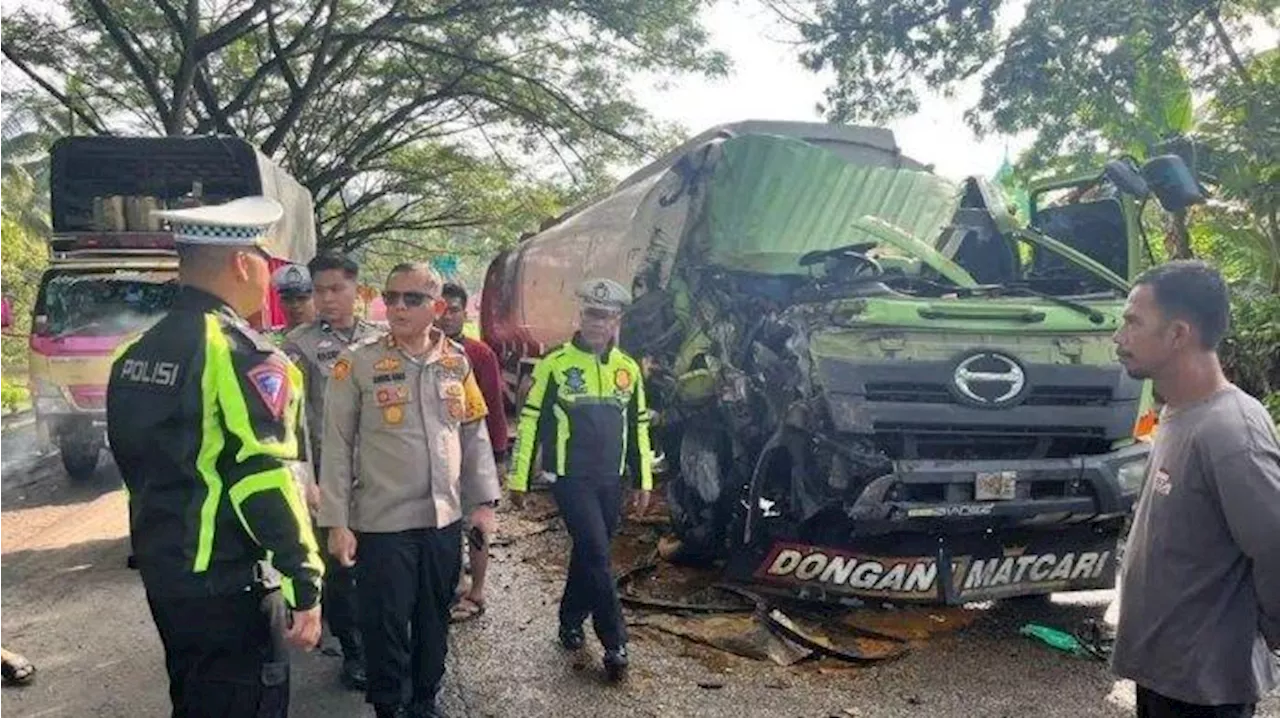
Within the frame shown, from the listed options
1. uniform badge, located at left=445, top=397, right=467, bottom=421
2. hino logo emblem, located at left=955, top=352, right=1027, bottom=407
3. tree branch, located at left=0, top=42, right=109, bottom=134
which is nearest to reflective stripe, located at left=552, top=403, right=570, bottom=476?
uniform badge, located at left=445, top=397, right=467, bottom=421

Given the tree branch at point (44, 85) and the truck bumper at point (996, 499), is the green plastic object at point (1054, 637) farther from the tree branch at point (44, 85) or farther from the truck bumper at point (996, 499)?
the tree branch at point (44, 85)

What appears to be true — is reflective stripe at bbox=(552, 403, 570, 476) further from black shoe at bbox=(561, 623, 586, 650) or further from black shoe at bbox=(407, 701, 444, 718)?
black shoe at bbox=(407, 701, 444, 718)

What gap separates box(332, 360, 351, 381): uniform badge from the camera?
348 cm

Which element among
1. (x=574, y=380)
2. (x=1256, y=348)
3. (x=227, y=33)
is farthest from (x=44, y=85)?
(x=1256, y=348)

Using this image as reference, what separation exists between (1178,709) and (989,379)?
2.56 m

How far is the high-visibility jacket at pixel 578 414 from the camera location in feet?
14.1

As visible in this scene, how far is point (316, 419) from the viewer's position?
14.1 feet

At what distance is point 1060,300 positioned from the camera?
197 inches

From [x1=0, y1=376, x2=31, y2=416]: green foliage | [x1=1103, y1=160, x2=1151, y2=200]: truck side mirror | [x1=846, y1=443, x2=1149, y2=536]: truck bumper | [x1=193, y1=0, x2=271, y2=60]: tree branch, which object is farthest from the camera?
[x1=0, y1=376, x2=31, y2=416]: green foliage

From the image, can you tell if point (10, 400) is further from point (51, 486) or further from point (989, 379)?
point (989, 379)

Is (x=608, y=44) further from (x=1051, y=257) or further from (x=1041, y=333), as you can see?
(x=1041, y=333)

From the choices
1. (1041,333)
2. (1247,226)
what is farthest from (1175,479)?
(1247,226)

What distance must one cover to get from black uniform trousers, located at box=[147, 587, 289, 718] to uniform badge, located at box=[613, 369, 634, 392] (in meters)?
2.29

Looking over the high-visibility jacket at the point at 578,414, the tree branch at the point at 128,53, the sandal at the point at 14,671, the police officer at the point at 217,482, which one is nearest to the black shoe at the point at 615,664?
the high-visibility jacket at the point at 578,414
